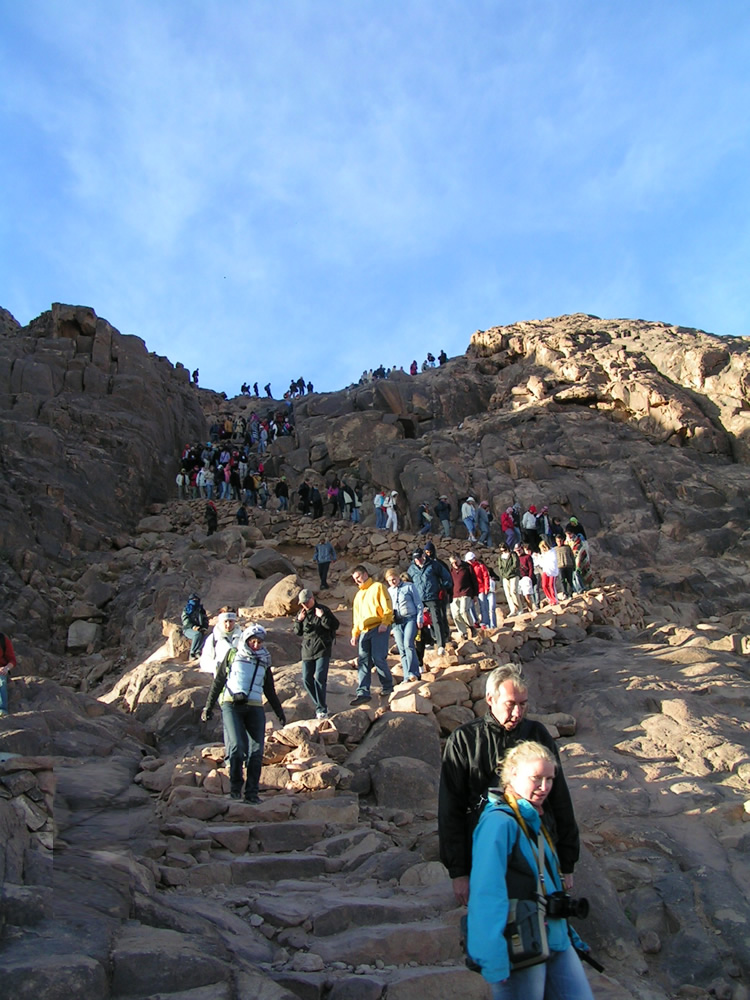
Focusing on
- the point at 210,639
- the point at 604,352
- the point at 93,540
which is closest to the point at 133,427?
the point at 93,540

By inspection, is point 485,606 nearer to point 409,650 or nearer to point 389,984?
point 409,650

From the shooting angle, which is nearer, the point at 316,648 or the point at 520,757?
the point at 520,757

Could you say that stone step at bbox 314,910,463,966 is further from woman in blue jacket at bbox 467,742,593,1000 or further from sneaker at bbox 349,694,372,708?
sneaker at bbox 349,694,372,708

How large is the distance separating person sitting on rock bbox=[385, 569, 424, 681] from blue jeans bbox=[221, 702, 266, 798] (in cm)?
357

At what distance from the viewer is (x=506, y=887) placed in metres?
3.12

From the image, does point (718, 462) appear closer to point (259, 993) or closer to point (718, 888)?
point (718, 888)

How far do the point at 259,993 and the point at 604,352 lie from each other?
113 feet

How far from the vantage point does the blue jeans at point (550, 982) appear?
311cm

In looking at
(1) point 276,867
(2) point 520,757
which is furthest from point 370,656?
(2) point 520,757

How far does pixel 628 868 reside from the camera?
6.50 m

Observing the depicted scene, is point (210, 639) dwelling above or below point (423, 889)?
above

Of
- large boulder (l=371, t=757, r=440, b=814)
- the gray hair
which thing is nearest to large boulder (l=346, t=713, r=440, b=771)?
large boulder (l=371, t=757, r=440, b=814)

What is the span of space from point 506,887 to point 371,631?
24.4 ft

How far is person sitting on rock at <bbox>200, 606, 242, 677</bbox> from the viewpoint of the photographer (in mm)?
8641
